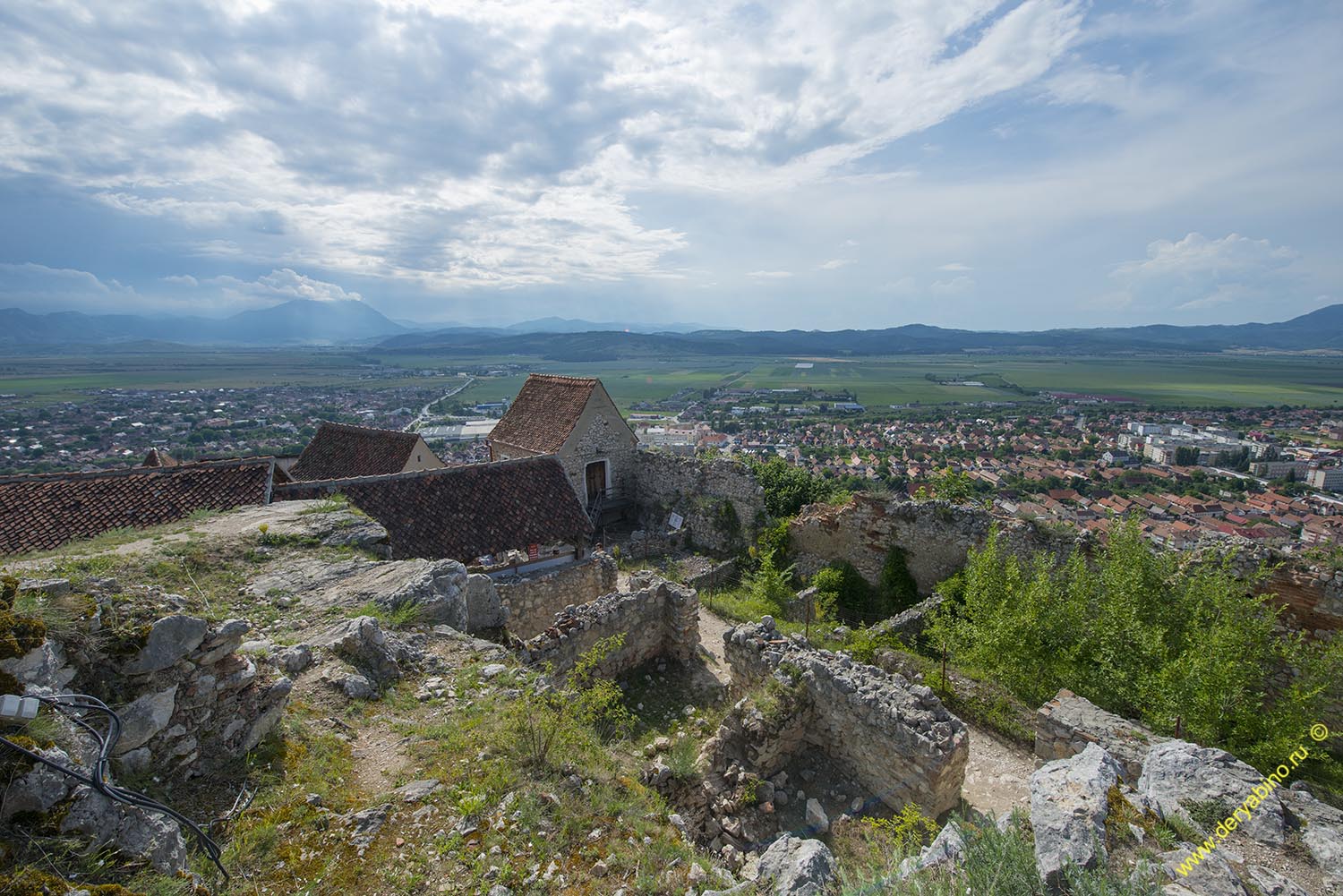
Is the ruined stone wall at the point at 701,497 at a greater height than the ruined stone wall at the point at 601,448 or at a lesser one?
lesser

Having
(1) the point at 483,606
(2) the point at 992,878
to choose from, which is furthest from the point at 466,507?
(2) the point at 992,878

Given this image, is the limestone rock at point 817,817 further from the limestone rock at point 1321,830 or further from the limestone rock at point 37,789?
the limestone rock at point 37,789

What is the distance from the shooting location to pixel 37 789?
340 centimetres

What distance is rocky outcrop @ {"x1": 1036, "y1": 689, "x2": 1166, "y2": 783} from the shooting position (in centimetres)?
750

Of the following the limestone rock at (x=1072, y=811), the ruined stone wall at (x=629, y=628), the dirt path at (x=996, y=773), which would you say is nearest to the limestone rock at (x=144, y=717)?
the ruined stone wall at (x=629, y=628)

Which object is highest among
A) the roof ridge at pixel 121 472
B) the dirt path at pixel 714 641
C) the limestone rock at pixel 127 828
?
Result: the roof ridge at pixel 121 472

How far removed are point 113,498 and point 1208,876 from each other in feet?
55.4

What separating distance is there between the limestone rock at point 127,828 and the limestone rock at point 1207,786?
7.44 metres

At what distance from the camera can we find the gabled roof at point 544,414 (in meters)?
21.0

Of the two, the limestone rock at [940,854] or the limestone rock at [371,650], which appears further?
the limestone rock at [371,650]

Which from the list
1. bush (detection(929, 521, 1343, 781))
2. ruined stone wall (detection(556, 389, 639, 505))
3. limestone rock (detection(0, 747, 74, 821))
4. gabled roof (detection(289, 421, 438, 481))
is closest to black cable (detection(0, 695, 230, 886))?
limestone rock (detection(0, 747, 74, 821))

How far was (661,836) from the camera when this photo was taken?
5418 mm

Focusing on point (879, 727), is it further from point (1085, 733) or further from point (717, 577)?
point (717, 577)

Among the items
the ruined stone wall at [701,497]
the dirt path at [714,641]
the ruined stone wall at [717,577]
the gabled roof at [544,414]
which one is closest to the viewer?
the dirt path at [714,641]
